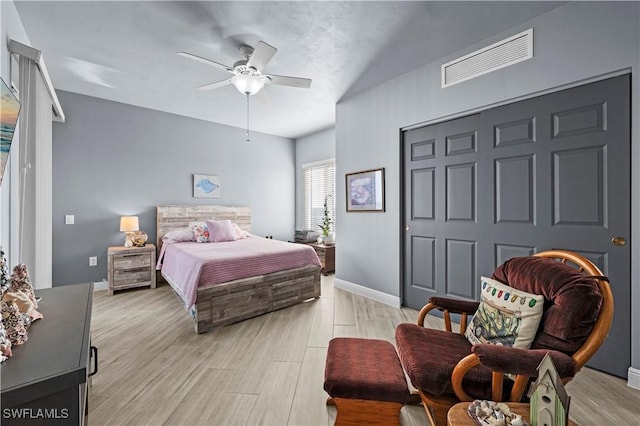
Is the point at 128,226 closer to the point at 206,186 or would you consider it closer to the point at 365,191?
the point at 206,186

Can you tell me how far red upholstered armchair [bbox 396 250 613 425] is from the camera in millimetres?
1173

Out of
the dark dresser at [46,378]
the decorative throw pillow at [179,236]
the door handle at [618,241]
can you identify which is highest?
the door handle at [618,241]

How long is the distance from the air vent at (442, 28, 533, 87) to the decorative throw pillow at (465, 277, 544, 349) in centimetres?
200

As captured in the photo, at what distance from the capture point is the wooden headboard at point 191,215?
15.0 feet

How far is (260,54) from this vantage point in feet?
7.93

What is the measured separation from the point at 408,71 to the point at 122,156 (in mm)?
4159

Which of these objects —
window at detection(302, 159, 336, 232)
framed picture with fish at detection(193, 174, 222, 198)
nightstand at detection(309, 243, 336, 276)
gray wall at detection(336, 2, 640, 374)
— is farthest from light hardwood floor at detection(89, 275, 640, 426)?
window at detection(302, 159, 336, 232)

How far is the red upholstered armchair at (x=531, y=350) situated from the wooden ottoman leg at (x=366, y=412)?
17cm

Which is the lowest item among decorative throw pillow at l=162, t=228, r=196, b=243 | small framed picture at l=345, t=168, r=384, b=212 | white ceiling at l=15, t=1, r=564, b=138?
decorative throw pillow at l=162, t=228, r=196, b=243

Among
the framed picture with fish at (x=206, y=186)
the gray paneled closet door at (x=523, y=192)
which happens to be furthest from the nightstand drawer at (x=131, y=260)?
the gray paneled closet door at (x=523, y=192)

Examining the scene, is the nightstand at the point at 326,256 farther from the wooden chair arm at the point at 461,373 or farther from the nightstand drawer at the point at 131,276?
the wooden chair arm at the point at 461,373

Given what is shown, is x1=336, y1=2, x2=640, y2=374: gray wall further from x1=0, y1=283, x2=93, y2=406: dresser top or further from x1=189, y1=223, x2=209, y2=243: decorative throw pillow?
x1=0, y1=283, x2=93, y2=406: dresser top

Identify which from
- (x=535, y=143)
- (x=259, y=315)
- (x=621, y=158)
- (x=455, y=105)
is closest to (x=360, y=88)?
(x=455, y=105)

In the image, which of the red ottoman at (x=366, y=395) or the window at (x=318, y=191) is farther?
the window at (x=318, y=191)
